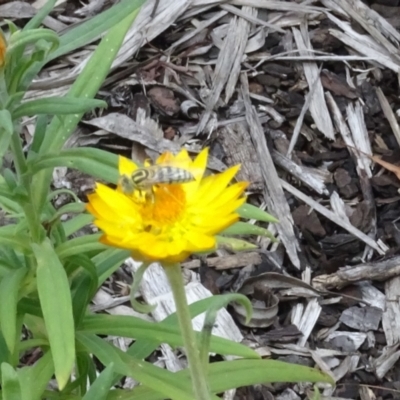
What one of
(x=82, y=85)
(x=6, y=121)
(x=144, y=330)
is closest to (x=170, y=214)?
(x=6, y=121)

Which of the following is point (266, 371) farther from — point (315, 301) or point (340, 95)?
point (340, 95)

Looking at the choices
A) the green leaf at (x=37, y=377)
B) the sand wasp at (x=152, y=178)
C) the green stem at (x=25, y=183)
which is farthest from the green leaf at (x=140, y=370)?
the sand wasp at (x=152, y=178)

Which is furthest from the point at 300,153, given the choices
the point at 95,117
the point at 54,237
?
the point at 54,237

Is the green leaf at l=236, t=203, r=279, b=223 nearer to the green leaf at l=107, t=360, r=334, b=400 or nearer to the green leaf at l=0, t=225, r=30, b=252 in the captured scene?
the green leaf at l=107, t=360, r=334, b=400

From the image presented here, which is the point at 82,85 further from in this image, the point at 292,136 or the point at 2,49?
the point at 292,136

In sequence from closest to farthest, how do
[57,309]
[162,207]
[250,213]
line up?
1. [162,207]
2. [57,309]
3. [250,213]

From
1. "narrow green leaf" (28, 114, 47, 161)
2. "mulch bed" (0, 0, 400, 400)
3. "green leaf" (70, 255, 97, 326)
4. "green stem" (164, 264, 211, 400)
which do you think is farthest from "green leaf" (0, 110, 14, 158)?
"mulch bed" (0, 0, 400, 400)
